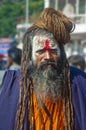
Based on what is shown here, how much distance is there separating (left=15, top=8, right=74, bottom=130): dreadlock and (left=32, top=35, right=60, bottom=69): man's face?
1.3 inches

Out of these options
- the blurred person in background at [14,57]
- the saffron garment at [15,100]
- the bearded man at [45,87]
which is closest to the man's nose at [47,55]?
the bearded man at [45,87]

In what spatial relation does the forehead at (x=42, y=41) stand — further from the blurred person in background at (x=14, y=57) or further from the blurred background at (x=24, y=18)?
the blurred background at (x=24, y=18)

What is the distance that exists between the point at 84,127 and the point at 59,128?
0.50ft

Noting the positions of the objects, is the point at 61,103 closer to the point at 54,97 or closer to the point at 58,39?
the point at 54,97

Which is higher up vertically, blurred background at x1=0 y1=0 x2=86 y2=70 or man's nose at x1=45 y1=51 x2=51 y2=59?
man's nose at x1=45 y1=51 x2=51 y2=59

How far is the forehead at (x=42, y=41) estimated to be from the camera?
144 inches

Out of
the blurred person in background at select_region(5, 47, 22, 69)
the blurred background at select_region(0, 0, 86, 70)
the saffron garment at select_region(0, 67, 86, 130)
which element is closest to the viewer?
the saffron garment at select_region(0, 67, 86, 130)

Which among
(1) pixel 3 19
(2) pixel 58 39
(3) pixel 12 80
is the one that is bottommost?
(1) pixel 3 19

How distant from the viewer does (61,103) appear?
366 centimetres

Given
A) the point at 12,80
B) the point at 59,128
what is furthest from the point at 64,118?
the point at 12,80

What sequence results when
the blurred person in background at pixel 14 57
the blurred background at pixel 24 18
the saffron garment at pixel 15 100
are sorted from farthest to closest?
the blurred background at pixel 24 18 < the blurred person in background at pixel 14 57 < the saffron garment at pixel 15 100

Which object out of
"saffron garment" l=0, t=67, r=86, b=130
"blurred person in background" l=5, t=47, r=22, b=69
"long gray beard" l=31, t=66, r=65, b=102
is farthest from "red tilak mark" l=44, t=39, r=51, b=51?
"blurred person in background" l=5, t=47, r=22, b=69

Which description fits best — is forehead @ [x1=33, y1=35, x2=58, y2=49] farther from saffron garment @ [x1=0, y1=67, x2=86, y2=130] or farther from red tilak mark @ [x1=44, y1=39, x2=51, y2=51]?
saffron garment @ [x1=0, y1=67, x2=86, y2=130]

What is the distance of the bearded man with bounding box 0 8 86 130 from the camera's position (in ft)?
11.8
